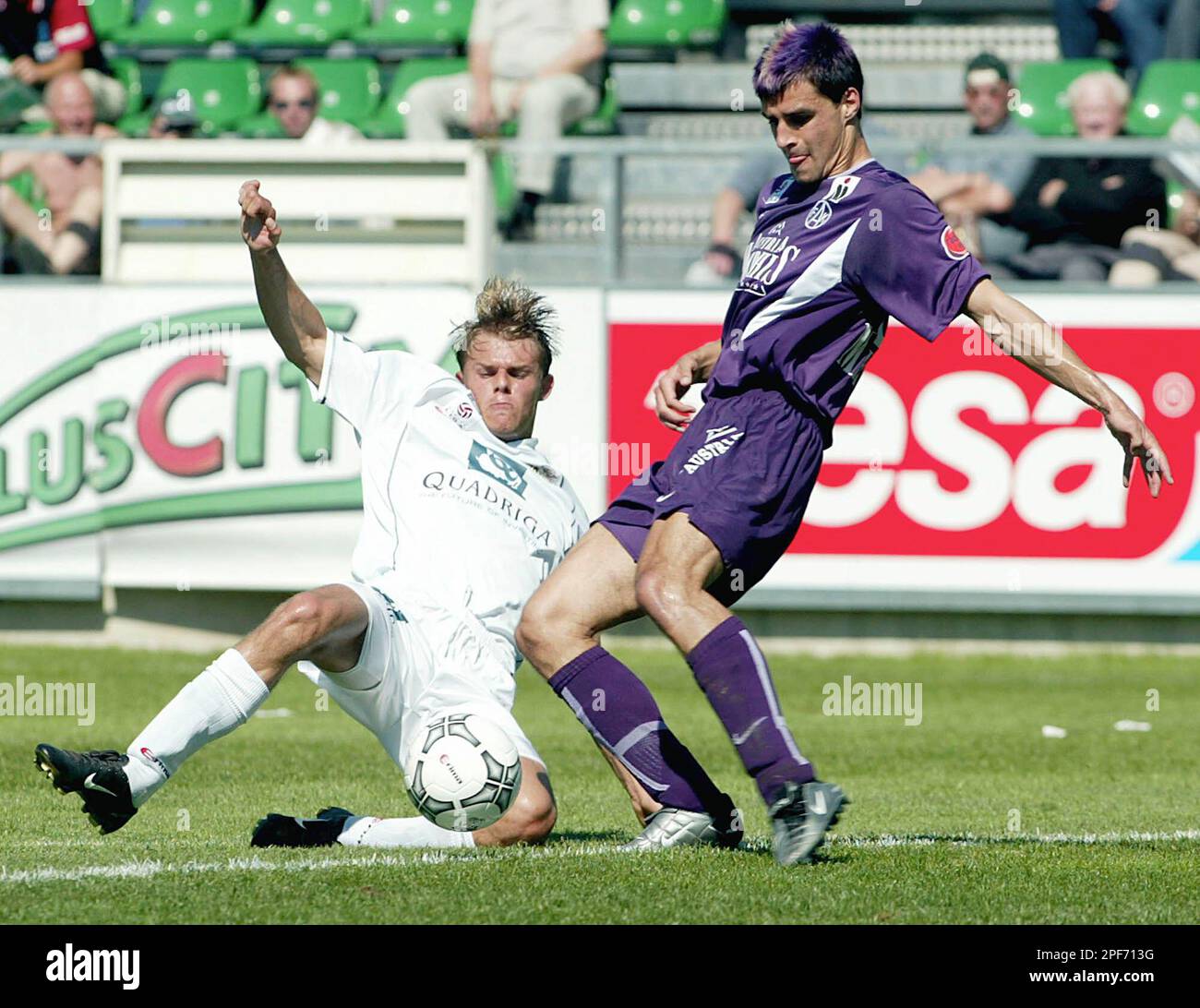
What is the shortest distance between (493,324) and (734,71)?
982cm

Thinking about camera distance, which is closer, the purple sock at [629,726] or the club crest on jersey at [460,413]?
the purple sock at [629,726]

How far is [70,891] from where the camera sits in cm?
463

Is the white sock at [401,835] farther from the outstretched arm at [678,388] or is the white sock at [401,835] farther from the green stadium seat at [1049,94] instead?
the green stadium seat at [1049,94]

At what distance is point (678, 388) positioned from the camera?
218 inches

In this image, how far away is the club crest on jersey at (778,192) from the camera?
5504mm

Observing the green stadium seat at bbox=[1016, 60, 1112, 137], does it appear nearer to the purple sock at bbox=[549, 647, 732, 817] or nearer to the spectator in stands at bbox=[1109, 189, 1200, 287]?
the spectator in stands at bbox=[1109, 189, 1200, 287]

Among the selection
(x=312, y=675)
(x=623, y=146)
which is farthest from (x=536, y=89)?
(x=312, y=675)

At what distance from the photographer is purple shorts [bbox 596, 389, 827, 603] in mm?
5207

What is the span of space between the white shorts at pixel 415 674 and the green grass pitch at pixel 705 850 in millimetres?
492

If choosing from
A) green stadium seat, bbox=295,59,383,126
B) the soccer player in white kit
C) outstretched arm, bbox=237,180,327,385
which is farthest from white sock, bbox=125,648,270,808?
green stadium seat, bbox=295,59,383,126

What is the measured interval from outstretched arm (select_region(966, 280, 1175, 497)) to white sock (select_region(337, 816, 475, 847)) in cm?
216

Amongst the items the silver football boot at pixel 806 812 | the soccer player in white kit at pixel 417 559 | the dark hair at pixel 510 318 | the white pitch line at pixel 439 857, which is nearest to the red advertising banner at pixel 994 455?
the dark hair at pixel 510 318

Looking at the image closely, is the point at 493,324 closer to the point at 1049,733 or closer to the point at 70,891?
the point at 70,891

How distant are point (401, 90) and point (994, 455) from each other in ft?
18.9
